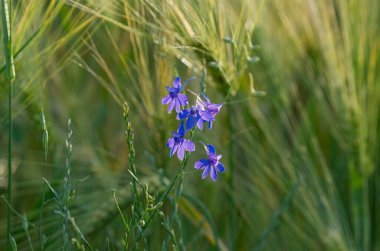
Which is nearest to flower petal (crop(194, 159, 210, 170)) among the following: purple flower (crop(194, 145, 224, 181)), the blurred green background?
purple flower (crop(194, 145, 224, 181))

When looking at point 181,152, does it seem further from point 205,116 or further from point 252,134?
point 252,134

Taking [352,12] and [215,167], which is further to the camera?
[352,12]

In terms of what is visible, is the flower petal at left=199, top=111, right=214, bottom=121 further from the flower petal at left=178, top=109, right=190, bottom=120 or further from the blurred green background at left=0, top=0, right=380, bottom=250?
the blurred green background at left=0, top=0, right=380, bottom=250

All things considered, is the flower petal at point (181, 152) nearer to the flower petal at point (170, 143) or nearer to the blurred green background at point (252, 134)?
the flower petal at point (170, 143)

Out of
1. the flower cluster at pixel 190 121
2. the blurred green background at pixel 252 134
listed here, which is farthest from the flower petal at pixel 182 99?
the blurred green background at pixel 252 134

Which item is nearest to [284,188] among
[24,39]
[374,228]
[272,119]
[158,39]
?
[272,119]

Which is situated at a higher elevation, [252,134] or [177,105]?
[177,105]

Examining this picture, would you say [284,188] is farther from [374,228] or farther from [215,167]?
[215,167]

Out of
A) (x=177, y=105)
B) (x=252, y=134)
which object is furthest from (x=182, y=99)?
(x=252, y=134)
